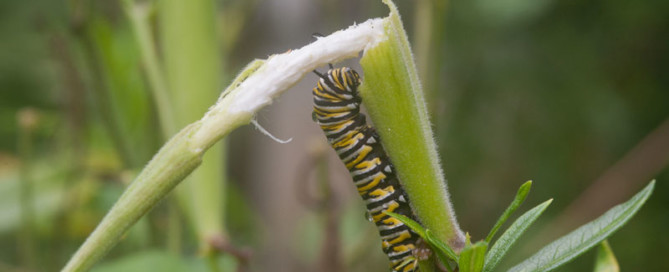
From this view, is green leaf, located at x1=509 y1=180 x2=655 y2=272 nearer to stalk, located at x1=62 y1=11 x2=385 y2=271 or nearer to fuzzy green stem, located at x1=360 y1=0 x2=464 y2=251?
fuzzy green stem, located at x1=360 y1=0 x2=464 y2=251

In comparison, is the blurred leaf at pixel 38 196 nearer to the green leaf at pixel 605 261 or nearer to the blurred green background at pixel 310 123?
the blurred green background at pixel 310 123

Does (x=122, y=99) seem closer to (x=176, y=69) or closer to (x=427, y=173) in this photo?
(x=176, y=69)

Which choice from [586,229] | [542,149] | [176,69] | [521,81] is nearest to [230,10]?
[521,81]

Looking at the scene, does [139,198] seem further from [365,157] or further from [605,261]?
[605,261]

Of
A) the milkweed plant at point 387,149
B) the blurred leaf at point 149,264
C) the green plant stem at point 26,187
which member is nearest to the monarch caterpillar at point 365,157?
the milkweed plant at point 387,149

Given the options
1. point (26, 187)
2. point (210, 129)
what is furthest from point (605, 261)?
point (26, 187)

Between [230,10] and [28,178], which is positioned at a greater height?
[230,10]
